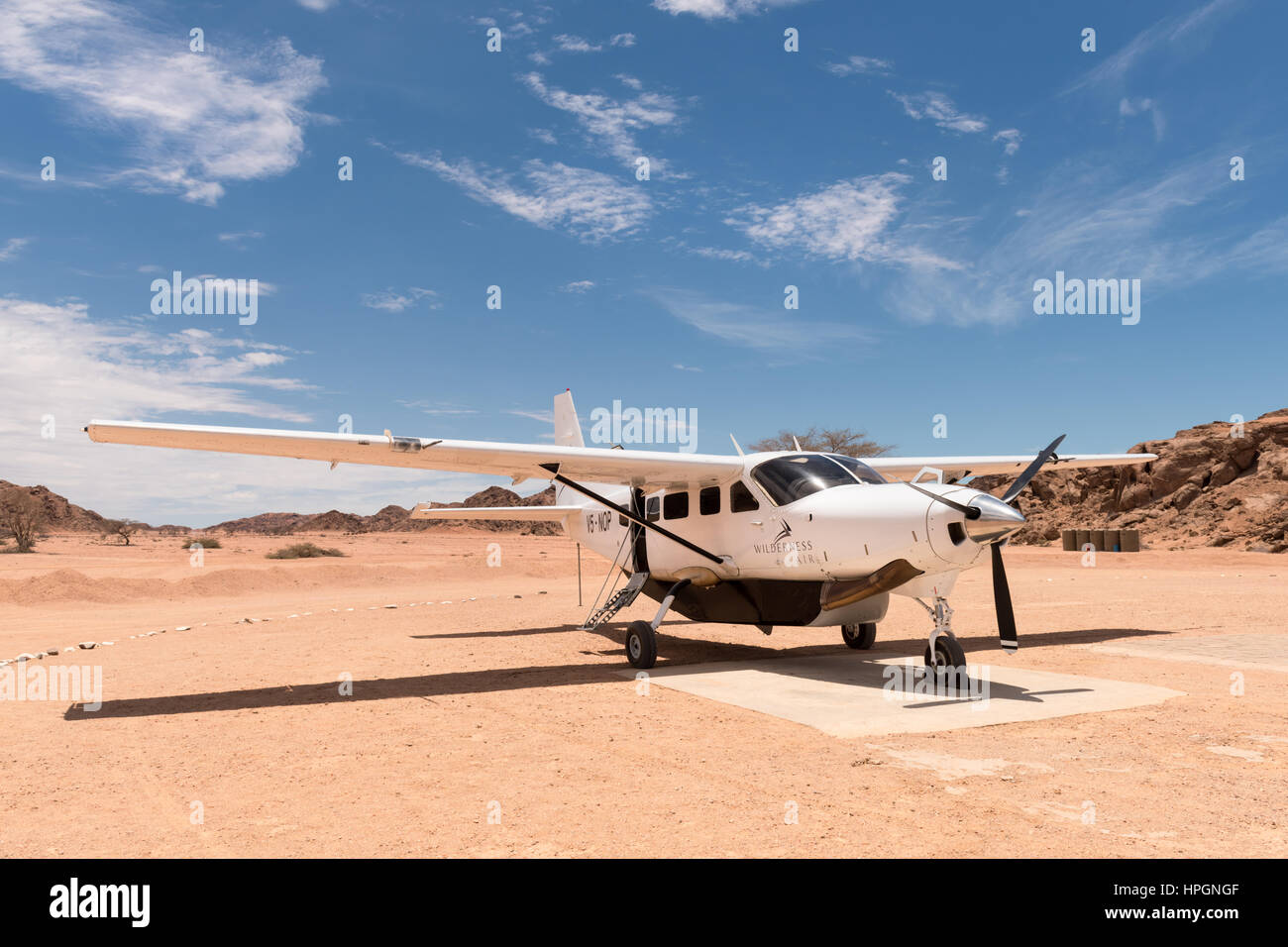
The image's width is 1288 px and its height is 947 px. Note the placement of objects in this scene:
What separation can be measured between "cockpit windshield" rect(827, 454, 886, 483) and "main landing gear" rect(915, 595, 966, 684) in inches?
73.5

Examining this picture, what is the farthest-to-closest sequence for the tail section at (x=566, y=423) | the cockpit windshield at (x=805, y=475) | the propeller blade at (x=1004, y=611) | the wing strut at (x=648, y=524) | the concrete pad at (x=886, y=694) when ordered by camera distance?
1. the tail section at (x=566, y=423)
2. the wing strut at (x=648, y=524)
3. the cockpit windshield at (x=805, y=475)
4. the propeller blade at (x=1004, y=611)
5. the concrete pad at (x=886, y=694)

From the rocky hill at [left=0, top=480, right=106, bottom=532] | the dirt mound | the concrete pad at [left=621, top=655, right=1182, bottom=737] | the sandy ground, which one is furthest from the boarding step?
the rocky hill at [left=0, top=480, right=106, bottom=532]

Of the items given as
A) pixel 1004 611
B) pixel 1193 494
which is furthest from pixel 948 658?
pixel 1193 494

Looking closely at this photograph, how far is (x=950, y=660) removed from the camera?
31.9 ft

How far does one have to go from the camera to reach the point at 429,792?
226 inches

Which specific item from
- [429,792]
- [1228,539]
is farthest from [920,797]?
[1228,539]

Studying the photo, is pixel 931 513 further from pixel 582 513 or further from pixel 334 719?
pixel 582 513

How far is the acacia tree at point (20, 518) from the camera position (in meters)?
46.7

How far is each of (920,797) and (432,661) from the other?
8649mm

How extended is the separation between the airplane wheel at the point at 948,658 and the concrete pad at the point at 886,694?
33 cm

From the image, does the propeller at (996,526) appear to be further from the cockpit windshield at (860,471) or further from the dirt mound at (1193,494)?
the dirt mound at (1193,494)

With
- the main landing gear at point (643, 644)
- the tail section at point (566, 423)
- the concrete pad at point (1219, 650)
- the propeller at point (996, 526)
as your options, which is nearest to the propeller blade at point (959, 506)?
the propeller at point (996, 526)

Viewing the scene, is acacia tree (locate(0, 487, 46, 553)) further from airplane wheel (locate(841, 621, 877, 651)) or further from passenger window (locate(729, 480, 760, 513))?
airplane wheel (locate(841, 621, 877, 651))

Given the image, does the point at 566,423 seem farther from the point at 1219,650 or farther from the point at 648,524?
the point at 1219,650
